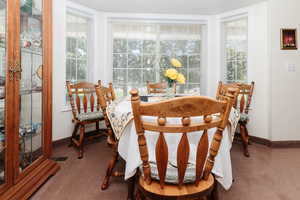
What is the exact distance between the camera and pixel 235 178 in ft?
6.12

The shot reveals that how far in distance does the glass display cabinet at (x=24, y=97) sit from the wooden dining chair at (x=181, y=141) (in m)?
1.09

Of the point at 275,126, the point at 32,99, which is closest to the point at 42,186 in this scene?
the point at 32,99

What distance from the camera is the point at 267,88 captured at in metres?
2.81

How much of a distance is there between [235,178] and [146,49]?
2.64 meters

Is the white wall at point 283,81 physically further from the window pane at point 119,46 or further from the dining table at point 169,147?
the window pane at point 119,46

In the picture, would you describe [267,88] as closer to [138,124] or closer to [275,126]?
[275,126]

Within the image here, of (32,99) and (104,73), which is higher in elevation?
(104,73)

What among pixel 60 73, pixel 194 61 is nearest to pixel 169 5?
pixel 194 61

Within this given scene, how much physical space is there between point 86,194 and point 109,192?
7.7 inches

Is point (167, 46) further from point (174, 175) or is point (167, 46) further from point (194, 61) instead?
point (174, 175)

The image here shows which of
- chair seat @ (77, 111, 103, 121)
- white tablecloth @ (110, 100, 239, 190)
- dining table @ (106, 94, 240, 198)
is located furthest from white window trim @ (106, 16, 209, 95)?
white tablecloth @ (110, 100, 239, 190)

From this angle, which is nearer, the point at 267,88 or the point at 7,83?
the point at 7,83

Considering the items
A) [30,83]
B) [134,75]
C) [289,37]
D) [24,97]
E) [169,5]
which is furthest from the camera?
[134,75]

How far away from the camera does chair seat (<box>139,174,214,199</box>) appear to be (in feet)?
2.92
